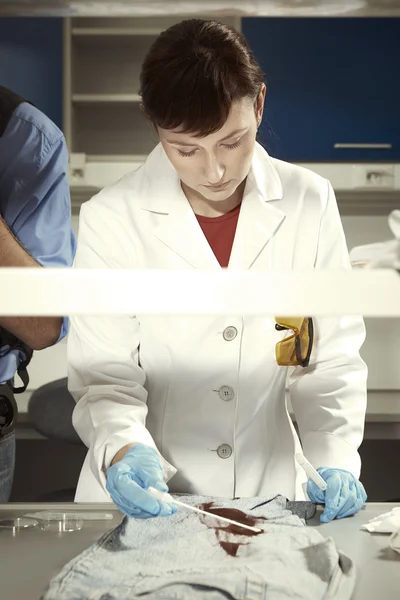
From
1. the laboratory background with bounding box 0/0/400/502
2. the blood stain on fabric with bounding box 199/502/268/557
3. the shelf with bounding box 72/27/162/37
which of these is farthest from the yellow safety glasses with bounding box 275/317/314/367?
the shelf with bounding box 72/27/162/37

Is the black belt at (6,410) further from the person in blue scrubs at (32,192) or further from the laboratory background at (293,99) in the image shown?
the laboratory background at (293,99)

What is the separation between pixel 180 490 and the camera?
1.41 meters

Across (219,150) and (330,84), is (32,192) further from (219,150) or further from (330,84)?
(330,84)

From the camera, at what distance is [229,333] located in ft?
4.68

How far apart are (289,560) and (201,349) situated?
615mm

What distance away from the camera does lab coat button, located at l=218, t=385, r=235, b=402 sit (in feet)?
4.65

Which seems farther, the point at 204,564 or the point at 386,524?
the point at 386,524

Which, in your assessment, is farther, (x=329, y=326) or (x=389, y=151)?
(x=389, y=151)

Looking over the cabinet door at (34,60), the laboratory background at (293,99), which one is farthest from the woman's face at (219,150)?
the cabinet door at (34,60)

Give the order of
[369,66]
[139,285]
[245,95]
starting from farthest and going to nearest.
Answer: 1. [369,66]
2. [245,95]
3. [139,285]


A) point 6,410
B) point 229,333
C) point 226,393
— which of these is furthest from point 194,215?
point 6,410

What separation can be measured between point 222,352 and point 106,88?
3.20 m

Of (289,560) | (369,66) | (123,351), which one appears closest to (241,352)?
(123,351)

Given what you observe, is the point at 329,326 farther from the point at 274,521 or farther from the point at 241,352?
the point at 274,521
